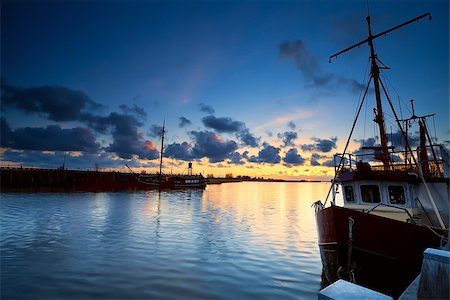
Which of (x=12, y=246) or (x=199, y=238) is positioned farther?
(x=199, y=238)

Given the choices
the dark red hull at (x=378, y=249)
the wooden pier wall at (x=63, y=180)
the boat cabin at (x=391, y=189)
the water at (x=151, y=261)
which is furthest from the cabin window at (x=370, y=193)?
the wooden pier wall at (x=63, y=180)

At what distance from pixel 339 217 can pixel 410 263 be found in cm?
271

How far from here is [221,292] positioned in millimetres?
9438

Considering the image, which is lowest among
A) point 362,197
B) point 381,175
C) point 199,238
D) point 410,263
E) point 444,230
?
point 199,238

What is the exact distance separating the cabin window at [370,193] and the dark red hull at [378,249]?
11.6 feet

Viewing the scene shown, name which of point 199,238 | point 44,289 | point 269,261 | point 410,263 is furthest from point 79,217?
point 410,263

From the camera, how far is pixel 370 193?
12.7 metres

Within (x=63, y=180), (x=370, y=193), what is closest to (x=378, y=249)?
(x=370, y=193)

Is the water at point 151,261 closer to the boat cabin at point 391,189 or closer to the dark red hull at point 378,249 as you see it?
the dark red hull at point 378,249

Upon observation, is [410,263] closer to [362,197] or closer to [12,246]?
[362,197]

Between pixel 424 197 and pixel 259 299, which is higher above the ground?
pixel 424 197

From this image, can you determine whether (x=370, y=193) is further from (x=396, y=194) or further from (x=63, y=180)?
(x=63, y=180)

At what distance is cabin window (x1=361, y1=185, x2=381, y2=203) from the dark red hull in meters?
3.52

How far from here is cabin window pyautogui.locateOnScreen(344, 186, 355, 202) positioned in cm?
1314
